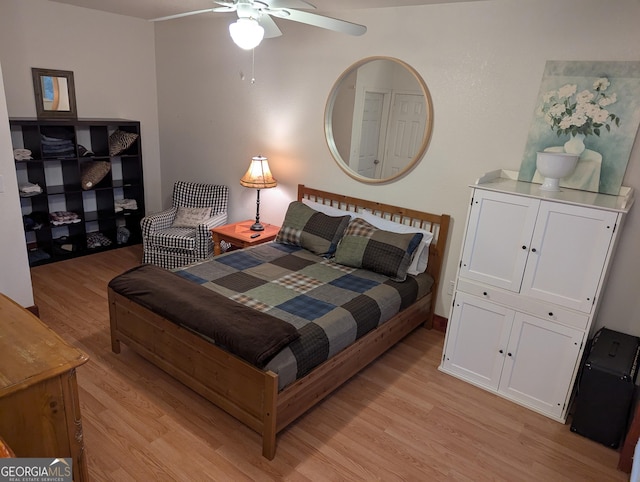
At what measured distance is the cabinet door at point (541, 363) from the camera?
8.48 ft

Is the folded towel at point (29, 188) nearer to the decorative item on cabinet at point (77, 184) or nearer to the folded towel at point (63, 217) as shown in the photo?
the decorative item on cabinet at point (77, 184)

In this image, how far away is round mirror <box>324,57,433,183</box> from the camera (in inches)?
136

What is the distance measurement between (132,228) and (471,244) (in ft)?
13.2

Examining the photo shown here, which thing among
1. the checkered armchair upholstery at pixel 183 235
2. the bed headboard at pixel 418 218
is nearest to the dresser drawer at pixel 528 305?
the bed headboard at pixel 418 218

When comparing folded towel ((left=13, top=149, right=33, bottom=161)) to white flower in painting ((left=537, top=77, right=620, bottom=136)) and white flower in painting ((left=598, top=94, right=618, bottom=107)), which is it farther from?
white flower in painting ((left=598, top=94, right=618, bottom=107))

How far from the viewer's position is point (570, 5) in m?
2.69

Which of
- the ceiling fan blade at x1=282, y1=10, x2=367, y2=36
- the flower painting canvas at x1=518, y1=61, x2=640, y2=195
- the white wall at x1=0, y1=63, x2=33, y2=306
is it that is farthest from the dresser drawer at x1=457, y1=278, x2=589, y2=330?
the white wall at x1=0, y1=63, x2=33, y2=306

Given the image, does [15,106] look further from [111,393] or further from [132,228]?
[111,393]

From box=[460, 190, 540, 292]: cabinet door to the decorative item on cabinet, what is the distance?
12.5 feet

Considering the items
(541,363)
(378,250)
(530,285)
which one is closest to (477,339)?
(541,363)

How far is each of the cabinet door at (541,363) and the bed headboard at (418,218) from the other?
88 centimetres

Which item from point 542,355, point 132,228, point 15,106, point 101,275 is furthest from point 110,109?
point 542,355

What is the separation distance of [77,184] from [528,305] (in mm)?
4325

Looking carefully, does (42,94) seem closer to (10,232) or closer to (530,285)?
(10,232)
